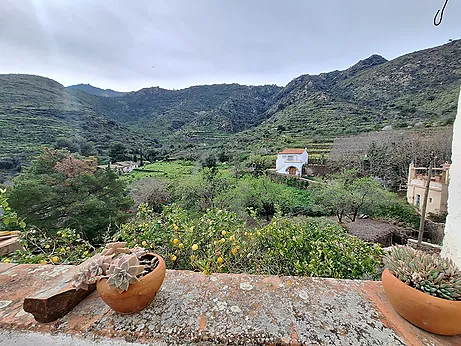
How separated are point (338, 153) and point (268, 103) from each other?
45.9m

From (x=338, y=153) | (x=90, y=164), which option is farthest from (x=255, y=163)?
(x=90, y=164)

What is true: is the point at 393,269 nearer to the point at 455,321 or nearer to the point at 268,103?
the point at 455,321

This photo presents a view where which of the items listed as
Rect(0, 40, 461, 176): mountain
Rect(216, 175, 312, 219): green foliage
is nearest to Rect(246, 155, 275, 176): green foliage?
Rect(0, 40, 461, 176): mountain

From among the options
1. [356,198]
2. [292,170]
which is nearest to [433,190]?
[356,198]

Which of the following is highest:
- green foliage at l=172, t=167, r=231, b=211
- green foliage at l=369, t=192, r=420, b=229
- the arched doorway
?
the arched doorway

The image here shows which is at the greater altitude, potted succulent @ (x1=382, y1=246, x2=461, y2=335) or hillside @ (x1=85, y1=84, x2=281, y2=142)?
hillside @ (x1=85, y1=84, x2=281, y2=142)

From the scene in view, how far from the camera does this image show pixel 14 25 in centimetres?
708

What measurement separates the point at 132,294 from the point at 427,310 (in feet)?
3.80

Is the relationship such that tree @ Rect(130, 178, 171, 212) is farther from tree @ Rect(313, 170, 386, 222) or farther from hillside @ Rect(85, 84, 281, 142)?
hillside @ Rect(85, 84, 281, 142)

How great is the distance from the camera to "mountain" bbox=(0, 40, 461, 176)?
28.2 m

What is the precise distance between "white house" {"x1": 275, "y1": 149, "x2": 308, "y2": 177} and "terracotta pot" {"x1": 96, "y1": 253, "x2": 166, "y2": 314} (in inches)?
943

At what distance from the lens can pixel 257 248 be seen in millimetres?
1804

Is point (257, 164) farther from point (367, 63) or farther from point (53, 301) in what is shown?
point (367, 63)

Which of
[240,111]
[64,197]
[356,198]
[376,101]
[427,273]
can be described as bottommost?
[356,198]
